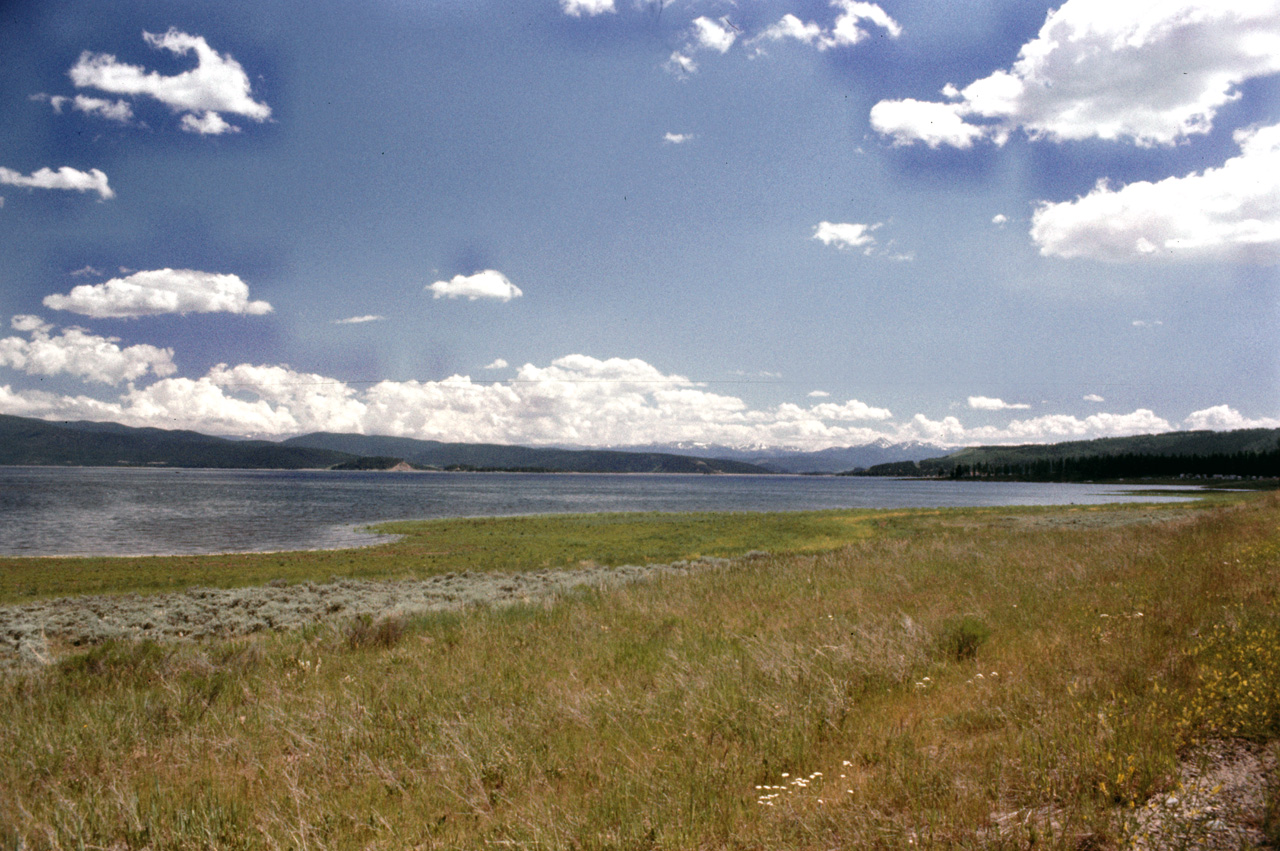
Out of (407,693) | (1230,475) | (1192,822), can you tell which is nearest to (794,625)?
(407,693)

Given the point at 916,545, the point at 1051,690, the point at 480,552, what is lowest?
the point at 480,552

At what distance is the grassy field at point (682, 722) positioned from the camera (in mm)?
4277

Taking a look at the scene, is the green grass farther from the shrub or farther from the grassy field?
the shrub

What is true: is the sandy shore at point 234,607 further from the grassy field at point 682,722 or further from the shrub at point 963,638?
the shrub at point 963,638

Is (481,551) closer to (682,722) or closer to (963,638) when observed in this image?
(963,638)

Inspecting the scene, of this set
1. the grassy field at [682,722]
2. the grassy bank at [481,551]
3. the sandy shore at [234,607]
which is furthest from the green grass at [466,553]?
the grassy field at [682,722]

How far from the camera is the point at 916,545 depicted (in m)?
23.2

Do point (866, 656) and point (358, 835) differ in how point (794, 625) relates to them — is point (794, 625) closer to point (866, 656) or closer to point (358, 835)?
point (866, 656)

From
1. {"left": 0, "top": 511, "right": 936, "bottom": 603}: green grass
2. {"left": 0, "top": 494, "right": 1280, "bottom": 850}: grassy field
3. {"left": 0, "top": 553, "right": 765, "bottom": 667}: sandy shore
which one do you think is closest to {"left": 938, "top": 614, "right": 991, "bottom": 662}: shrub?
{"left": 0, "top": 494, "right": 1280, "bottom": 850}: grassy field

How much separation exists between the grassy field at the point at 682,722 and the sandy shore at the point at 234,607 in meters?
4.05

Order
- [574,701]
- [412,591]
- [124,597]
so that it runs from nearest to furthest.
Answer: [574,701] → [412,591] → [124,597]

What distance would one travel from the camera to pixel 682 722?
6.30 metres

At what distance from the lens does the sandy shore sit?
15.2m

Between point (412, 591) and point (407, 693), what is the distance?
15.0 meters
